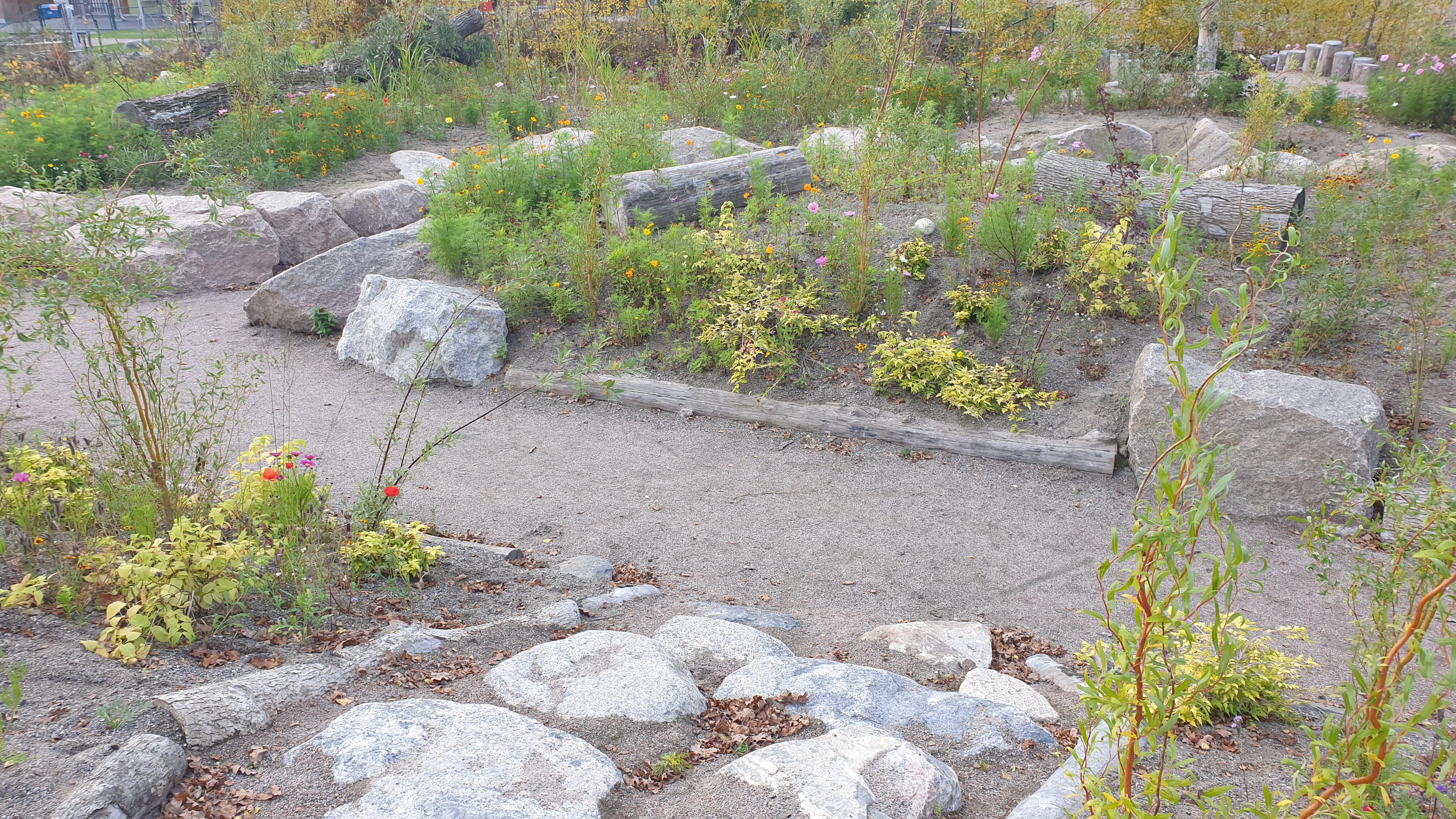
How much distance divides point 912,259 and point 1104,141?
5.51 m

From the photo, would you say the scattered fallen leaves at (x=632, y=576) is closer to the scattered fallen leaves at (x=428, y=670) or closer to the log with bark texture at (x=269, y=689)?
the log with bark texture at (x=269, y=689)

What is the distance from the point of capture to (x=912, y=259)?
7031mm

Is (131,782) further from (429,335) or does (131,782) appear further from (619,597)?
(429,335)

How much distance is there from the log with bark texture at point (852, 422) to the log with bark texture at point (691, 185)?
70.0 inches

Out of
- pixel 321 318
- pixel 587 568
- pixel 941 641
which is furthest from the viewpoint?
pixel 321 318

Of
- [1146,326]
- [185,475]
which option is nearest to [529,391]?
[185,475]

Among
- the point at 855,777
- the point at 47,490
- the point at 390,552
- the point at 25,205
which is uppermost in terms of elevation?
the point at 25,205

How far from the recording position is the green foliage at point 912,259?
6.98m

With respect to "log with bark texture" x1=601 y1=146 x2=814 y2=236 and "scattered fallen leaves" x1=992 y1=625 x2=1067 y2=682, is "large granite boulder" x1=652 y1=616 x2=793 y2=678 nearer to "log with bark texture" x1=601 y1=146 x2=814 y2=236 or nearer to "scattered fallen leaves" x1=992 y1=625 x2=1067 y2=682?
"scattered fallen leaves" x1=992 y1=625 x2=1067 y2=682

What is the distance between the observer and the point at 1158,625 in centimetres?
164

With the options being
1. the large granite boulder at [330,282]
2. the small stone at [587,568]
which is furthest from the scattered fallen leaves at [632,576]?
the large granite boulder at [330,282]

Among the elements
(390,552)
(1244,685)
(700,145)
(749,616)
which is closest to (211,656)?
(390,552)

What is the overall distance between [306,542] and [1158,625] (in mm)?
3484

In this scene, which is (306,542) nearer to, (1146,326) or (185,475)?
(185,475)
